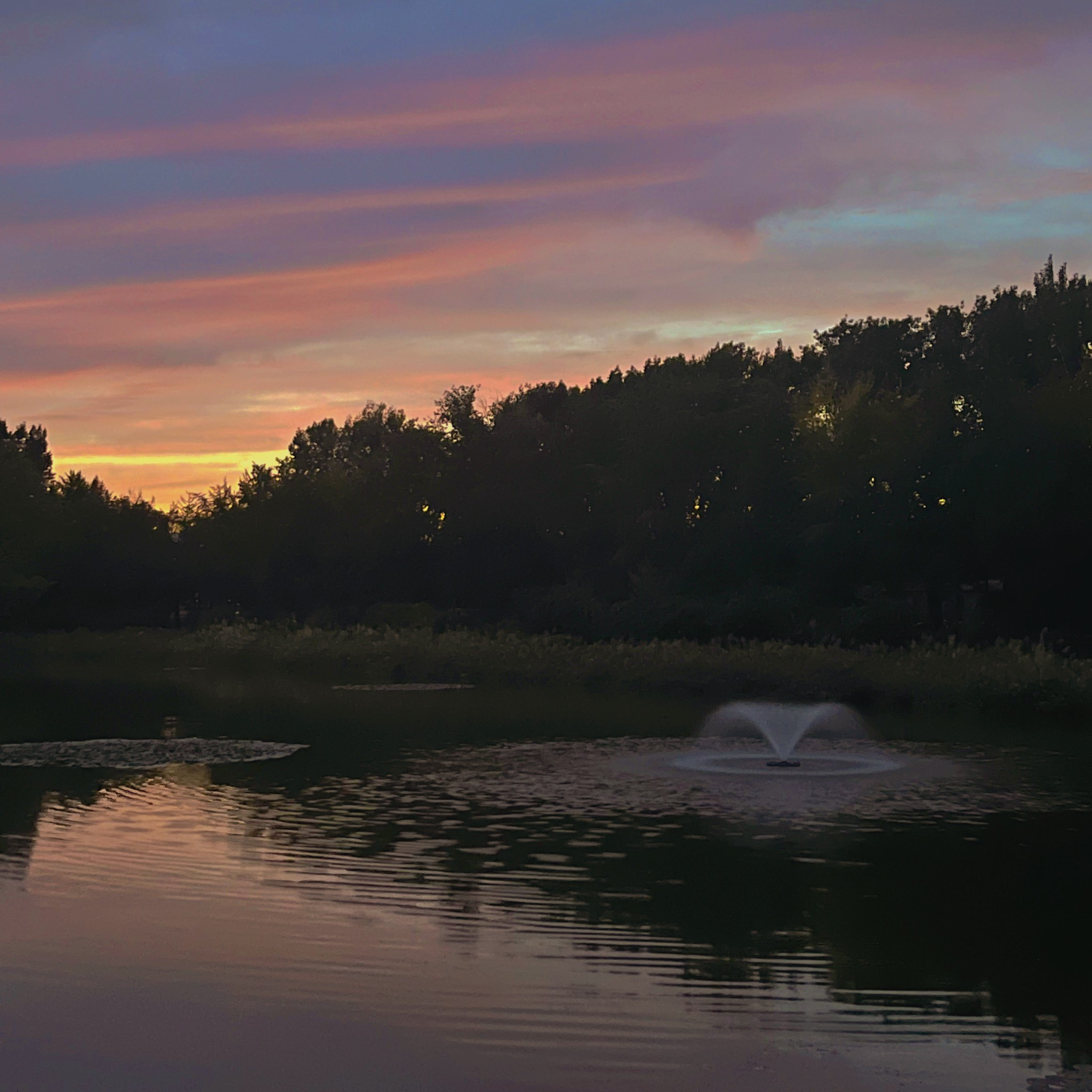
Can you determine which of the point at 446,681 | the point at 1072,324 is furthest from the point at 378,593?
the point at 1072,324

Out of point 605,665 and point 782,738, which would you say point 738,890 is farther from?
point 605,665

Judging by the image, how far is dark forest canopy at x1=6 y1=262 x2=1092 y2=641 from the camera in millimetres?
62656

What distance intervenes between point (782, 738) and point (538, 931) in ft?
74.6

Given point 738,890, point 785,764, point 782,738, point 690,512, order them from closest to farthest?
point 738,890 → point 785,764 → point 782,738 → point 690,512

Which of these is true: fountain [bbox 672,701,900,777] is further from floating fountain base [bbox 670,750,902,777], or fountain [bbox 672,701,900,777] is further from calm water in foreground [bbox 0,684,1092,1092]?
calm water in foreground [bbox 0,684,1092,1092]

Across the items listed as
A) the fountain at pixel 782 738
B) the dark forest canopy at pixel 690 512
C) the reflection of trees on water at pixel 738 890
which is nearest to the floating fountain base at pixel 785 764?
the fountain at pixel 782 738

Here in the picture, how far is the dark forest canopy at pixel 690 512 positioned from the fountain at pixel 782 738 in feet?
56.4

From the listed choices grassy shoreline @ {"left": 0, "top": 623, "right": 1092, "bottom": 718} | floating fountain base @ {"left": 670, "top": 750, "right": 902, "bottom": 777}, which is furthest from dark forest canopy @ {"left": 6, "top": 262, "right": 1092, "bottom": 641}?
floating fountain base @ {"left": 670, "top": 750, "right": 902, "bottom": 777}

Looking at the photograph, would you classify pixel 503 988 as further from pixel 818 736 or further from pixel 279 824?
pixel 818 736

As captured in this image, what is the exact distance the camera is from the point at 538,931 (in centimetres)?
1491

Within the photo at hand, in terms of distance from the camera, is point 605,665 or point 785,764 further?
point 605,665

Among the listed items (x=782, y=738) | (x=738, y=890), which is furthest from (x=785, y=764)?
(x=738, y=890)

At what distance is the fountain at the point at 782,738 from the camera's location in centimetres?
3009

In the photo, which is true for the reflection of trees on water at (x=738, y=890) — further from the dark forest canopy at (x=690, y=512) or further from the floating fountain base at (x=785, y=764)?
the dark forest canopy at (x=690, y=512)
